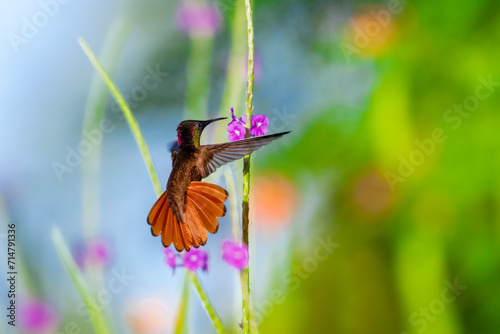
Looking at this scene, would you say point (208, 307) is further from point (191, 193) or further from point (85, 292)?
point (85, 292)

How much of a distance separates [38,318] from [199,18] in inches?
23.6

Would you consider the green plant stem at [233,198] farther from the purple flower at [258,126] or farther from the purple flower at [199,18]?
the purple flower at [199,18]

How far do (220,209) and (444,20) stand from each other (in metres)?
0.60

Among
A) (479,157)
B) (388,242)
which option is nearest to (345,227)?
(388,242)

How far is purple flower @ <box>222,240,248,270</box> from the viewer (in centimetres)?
59

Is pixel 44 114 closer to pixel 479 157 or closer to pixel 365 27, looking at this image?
pixel 365 27

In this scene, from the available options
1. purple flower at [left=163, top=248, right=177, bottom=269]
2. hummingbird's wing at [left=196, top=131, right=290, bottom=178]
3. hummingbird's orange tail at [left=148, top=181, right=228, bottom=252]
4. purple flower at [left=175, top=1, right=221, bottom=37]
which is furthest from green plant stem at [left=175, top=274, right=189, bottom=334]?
purple flower at [left=175, top=1, right=221, bottom=37]

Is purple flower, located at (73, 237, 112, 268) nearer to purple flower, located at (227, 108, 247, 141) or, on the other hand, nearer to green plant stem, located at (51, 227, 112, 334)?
green plant stem, located at (51, 227, 112, 334)

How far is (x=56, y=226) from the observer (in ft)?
2.68

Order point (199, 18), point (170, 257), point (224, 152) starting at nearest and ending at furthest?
point (224, 152) < point (170, 257) < point (199, 18)

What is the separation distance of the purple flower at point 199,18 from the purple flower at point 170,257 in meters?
0.39

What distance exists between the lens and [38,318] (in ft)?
2.66

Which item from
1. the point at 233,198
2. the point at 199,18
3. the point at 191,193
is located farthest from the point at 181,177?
the point at 199,18

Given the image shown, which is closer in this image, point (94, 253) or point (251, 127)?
point (251, 127)
